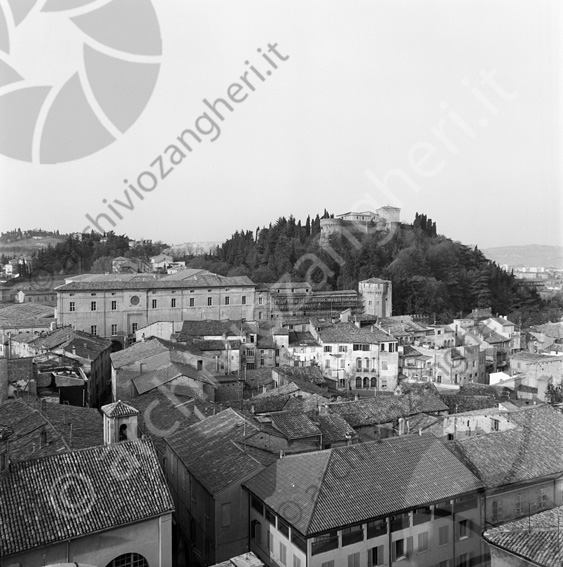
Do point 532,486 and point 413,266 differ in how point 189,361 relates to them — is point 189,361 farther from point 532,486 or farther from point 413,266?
point 413,266

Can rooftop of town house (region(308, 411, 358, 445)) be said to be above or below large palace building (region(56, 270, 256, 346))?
below

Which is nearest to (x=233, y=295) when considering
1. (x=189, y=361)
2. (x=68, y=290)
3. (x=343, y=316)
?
(x=343, y=316)

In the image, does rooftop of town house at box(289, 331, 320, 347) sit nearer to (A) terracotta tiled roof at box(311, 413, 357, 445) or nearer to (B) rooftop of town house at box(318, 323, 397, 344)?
(B) rooftop of town house at box(318, 323, 397, 344)

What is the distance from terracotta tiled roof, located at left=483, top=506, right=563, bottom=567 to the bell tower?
4.86 metres

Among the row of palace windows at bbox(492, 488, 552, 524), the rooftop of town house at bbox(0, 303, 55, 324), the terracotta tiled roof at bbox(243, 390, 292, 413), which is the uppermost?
the rooftop of town house at bbox(0, 303, 55, 324)

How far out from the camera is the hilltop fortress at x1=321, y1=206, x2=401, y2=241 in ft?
164

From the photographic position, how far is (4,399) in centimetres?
1284

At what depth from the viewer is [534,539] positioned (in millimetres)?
5719

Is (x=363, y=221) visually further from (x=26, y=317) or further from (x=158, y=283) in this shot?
(x=26, y=317)

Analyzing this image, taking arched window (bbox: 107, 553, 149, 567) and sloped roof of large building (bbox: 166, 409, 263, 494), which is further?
sloped roof of large building (bbox: 166, 409, 263, 494)

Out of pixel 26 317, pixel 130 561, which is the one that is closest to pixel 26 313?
pixel 26 317

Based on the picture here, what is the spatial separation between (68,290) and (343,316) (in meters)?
14.8

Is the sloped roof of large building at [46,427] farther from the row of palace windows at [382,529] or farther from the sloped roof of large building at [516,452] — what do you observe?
the sloped roof of large building at [516,452]
